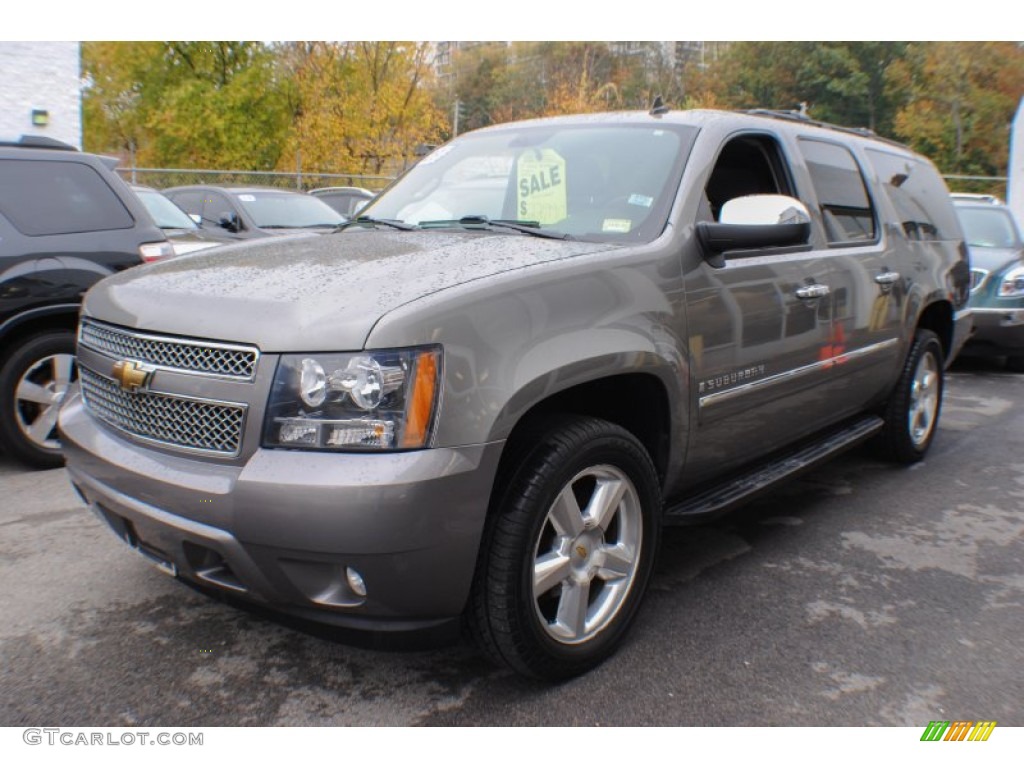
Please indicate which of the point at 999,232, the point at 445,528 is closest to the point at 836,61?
the point at 999,232

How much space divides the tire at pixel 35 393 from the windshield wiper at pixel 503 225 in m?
2.58

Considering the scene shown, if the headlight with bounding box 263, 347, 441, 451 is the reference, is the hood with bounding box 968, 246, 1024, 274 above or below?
above

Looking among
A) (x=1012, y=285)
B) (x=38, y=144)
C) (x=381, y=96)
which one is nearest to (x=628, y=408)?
(x=38, y=144)

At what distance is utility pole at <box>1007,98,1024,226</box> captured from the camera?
19.1 m

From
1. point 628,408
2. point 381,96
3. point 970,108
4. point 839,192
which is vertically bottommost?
point 628,408

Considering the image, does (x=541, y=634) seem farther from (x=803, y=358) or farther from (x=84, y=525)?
(x=84, y=525)

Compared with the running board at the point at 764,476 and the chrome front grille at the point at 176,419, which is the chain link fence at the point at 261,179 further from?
the chrome front grille at the point at 176,419

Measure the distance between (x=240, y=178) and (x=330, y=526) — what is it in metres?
20.3

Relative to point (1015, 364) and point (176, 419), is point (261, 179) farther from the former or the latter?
point (176, 419)

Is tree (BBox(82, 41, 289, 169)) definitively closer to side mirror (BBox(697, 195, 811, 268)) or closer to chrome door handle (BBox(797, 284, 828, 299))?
chrome door handle (BBox(797, 284, 828, 299))

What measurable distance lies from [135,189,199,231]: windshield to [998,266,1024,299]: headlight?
7884mm

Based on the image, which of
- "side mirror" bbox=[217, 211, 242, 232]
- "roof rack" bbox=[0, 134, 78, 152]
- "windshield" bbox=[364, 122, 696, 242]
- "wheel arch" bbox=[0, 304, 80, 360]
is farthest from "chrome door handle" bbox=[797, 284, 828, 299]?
"side mirror" bbox=[217, 211, 242, 232]

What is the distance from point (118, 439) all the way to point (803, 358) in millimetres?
2677

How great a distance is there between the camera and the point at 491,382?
2.36 m
